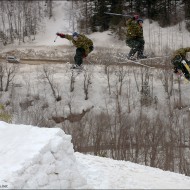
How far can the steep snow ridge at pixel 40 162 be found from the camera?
11555 millimetres

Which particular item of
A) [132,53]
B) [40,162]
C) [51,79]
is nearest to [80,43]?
[132,53]

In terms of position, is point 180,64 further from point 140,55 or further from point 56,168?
point 56,168

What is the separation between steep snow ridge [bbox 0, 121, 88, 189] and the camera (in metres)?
11.6

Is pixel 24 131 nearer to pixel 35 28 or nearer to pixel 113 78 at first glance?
pixel 113 78

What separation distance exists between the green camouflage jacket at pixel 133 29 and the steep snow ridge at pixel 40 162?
7678mm

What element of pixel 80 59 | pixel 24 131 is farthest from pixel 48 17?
pixel 24 131

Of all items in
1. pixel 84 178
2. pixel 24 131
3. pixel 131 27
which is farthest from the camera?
pixel 131 27

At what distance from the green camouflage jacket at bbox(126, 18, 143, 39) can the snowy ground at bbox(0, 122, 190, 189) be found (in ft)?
24.0

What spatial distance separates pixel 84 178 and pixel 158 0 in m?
46.7

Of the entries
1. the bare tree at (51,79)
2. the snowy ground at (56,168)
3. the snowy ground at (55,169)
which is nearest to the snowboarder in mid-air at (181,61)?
the snowy ground at (56,168)

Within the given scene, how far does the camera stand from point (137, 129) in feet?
150

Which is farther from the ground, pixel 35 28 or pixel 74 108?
pixel 35 28

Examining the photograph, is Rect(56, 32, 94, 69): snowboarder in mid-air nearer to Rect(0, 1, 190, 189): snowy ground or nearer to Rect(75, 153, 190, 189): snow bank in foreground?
Rect(0, 1, 190, 189): snowy ground

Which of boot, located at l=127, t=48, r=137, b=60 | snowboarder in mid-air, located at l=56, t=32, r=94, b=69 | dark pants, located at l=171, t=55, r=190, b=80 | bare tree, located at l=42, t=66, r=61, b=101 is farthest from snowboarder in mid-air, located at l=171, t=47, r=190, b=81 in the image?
bare tree, located at l=42, t=66, r=61, b=101
